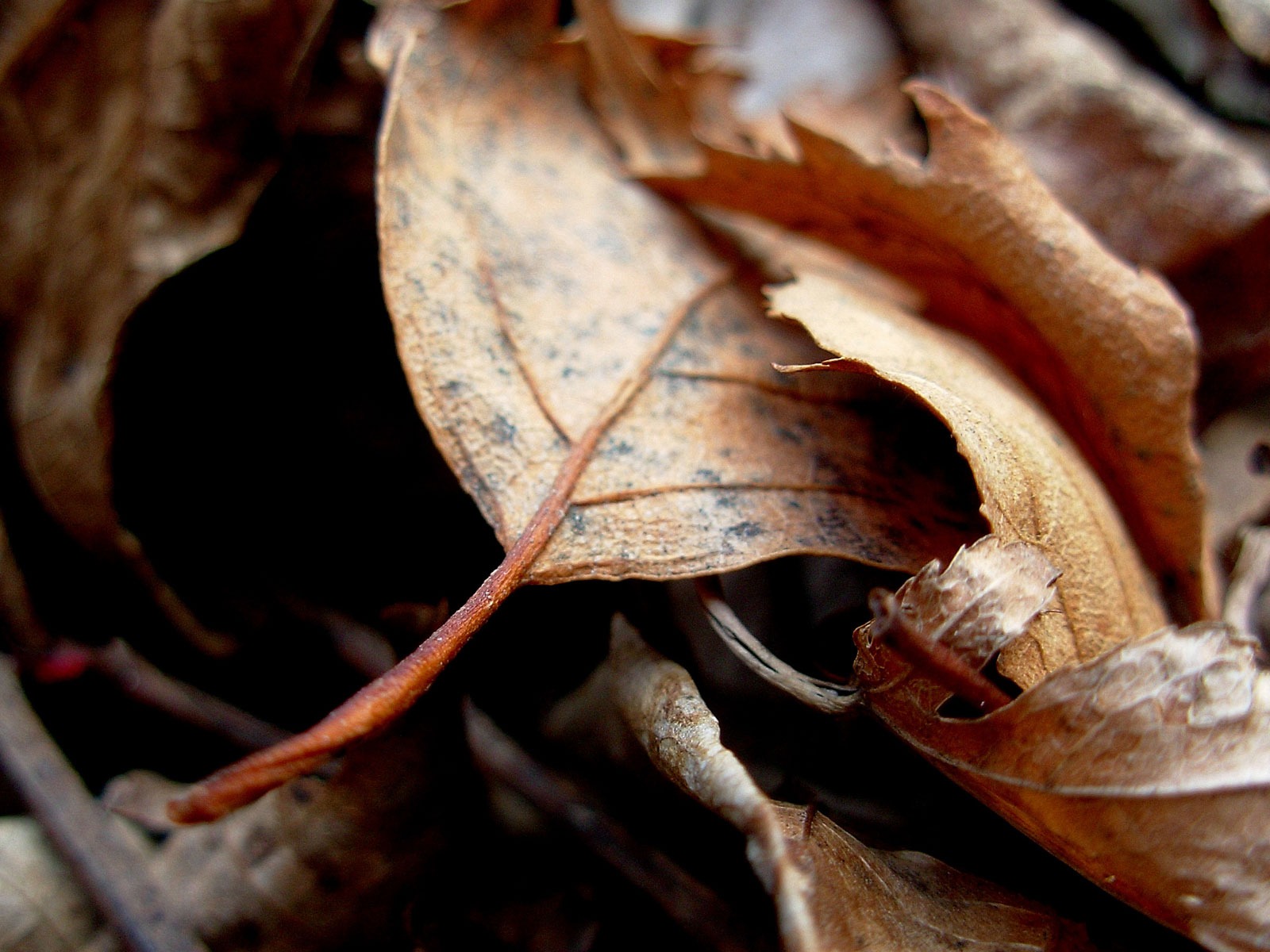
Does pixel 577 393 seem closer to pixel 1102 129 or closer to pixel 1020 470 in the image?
pixel 1020 470

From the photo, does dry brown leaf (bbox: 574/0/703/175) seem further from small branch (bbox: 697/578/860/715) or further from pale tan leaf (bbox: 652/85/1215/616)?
small branch (bbox: 697/578/860/715)

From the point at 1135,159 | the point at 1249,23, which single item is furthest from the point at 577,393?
the point at 1249,23

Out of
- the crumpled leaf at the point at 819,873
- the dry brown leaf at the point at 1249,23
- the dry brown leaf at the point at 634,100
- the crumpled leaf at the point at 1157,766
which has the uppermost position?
the dry brown leaf at the point at 1249,23

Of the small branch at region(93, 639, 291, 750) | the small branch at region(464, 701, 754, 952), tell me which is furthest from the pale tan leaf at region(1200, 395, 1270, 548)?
the small branch at region(93, 639, 291, 750)

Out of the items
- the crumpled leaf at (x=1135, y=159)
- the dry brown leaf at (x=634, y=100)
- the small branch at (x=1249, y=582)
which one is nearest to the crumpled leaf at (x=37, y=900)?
the dry brown leaf at (x=634, y=100)

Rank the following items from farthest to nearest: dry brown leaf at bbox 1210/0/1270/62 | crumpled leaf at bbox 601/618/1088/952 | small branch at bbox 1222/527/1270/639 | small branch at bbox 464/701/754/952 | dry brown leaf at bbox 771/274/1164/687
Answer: dry brown leaf at bbox 1210/0/1270/62, small branch at bbox 1222/527/1270/639, small branch at bbox 464/701/754/952, dry brown leaf at bbox 771/274/1164/687, crumpled leaf at bbox 601/618/1088/952

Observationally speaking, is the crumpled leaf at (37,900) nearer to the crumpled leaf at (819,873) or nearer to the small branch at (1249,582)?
the crumpled leaf at (819,873)

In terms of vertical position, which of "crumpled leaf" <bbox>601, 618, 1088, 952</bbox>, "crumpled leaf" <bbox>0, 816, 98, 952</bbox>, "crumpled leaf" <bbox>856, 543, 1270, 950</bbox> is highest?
"crumpled leaf" <bbox>856, 543, 1270, 950</bbox>
